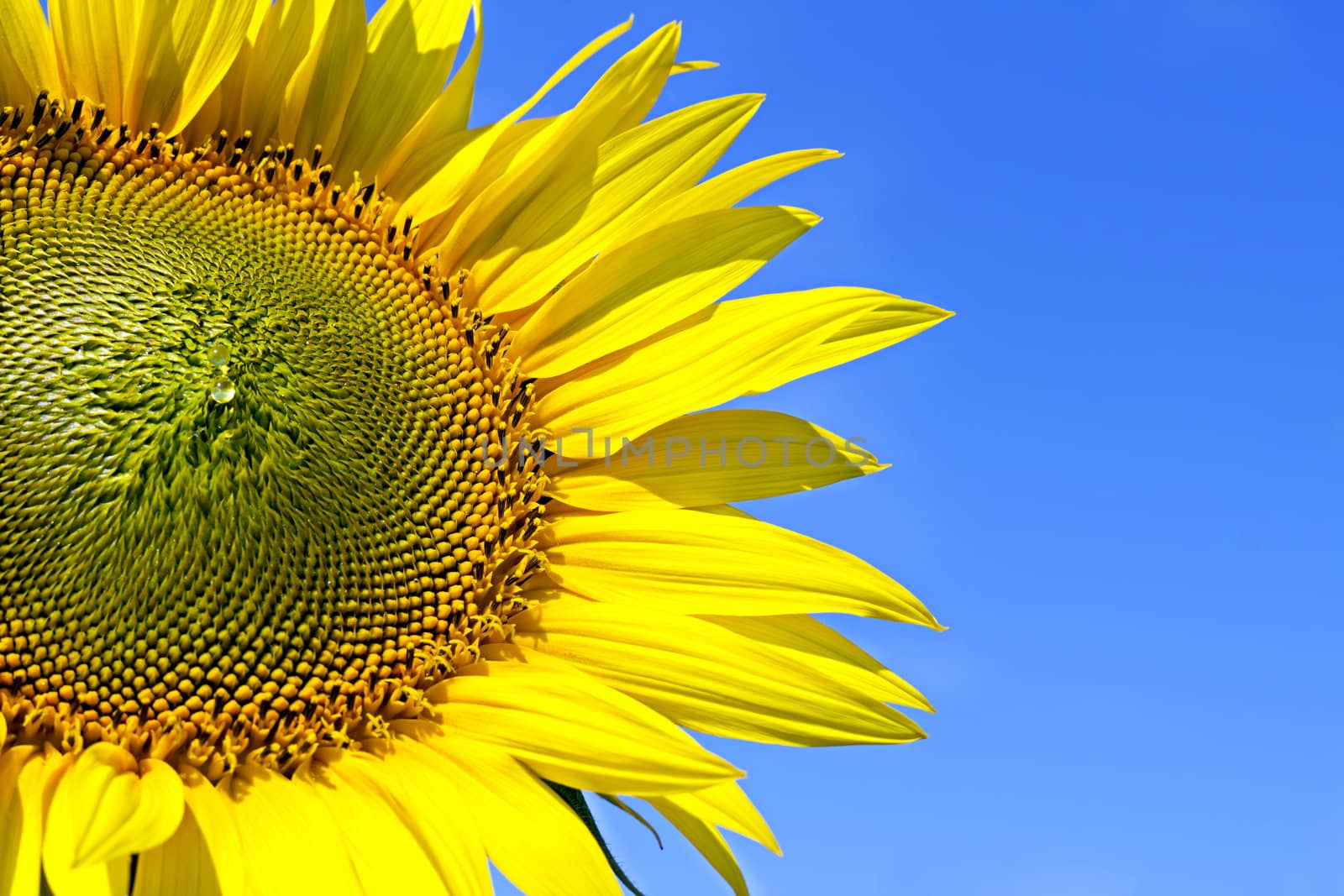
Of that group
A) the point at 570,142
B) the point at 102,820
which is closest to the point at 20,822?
the point at 102,820

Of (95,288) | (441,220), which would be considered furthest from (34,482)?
(441,220)

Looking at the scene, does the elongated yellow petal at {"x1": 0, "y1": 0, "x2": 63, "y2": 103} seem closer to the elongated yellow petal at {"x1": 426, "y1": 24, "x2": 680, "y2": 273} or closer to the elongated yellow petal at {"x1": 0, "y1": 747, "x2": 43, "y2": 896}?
the elongated yellow petal at {"x1": 426, "y1": 24, "x2": 680, "y2": 273}

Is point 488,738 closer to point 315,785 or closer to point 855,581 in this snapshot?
point 315,785

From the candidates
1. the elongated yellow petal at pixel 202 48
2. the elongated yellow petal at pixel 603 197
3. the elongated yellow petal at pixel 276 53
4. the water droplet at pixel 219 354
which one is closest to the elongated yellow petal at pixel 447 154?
the elongated yellow petal at pixel 603 197

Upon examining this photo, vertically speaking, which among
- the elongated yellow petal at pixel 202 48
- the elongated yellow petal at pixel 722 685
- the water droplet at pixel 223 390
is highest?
the elongated yellow petal at pixel 202 48

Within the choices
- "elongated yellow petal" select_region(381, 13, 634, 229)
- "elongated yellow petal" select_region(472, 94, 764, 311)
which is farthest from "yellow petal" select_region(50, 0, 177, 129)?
"elongated yellow petal" select_region(472, 94, 764, 311)

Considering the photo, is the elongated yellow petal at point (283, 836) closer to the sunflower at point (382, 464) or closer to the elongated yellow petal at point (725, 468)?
the sunflower at point (382, 464)
